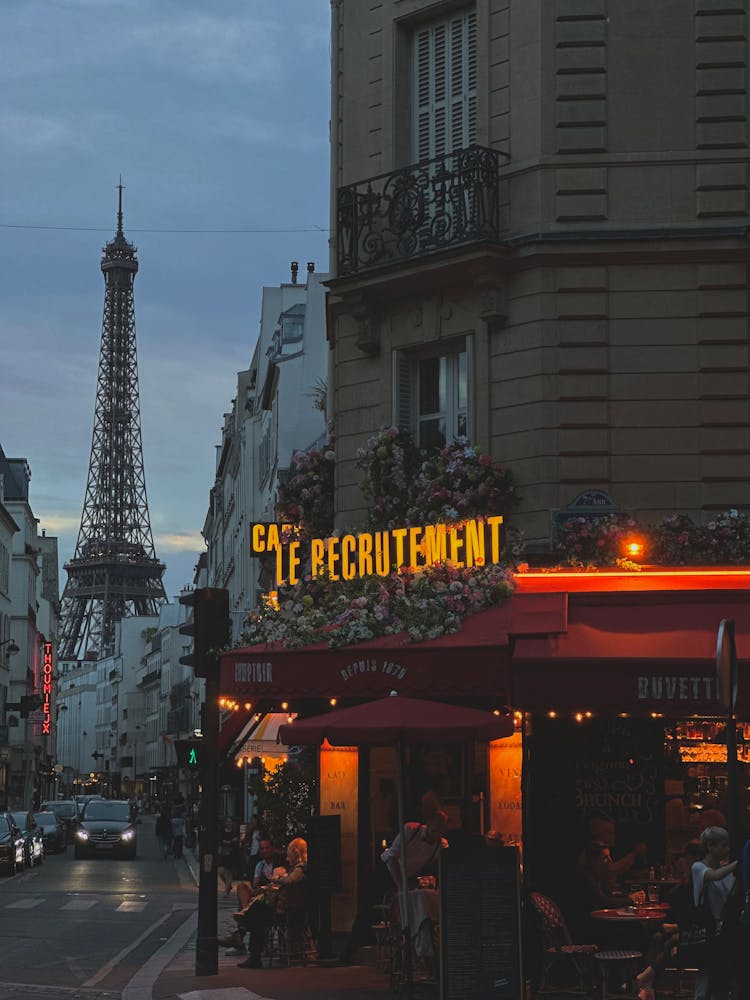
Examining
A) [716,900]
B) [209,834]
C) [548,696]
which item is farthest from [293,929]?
[716,900]

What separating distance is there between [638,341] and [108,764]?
164 m

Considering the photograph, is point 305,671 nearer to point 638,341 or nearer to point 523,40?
point 638,341

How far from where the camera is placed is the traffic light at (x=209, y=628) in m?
18.0

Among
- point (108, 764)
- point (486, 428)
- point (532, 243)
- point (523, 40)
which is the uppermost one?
point (523, 40)

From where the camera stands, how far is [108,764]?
6959 inches

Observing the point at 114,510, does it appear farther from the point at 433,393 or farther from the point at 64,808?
the point at 433,393

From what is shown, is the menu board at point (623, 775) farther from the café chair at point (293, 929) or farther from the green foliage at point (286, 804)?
the green foliage at point (286, 804)

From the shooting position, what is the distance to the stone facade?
18281 millimetres

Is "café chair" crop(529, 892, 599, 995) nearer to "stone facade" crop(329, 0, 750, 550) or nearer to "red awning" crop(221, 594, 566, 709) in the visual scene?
"red awning" crop(221, 594, 566, 709)

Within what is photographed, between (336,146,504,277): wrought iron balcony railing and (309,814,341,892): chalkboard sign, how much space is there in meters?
6.36

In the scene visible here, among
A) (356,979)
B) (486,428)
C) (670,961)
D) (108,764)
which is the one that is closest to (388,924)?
(356,979)

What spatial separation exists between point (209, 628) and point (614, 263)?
5.88 metres

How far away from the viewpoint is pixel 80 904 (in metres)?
31.2

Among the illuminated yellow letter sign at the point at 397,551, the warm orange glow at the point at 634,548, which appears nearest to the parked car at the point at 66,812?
the illuminated yellow letter sign at the point at 397,551
